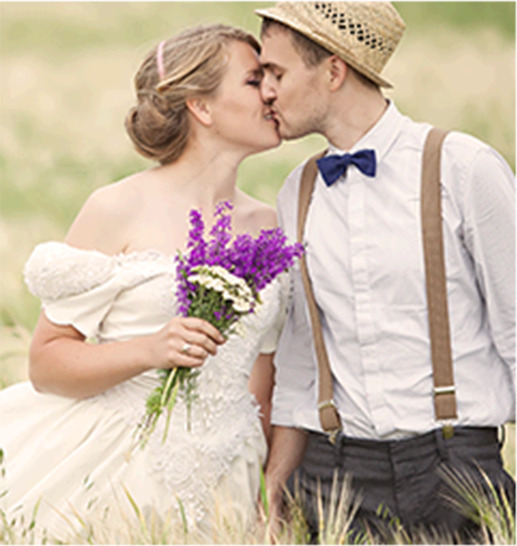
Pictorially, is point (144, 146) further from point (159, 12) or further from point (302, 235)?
point (159, 12)

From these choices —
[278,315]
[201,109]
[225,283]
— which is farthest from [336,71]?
[225,283]

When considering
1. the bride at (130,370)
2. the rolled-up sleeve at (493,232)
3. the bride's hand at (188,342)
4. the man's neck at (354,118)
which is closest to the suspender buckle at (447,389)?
the rolled-up sleeve at (493,232)

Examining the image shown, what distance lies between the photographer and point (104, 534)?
8.79ft

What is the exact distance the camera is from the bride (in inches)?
114

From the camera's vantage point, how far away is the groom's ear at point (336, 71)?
3.06 metres

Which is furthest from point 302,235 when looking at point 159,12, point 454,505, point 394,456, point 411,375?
point 159,12

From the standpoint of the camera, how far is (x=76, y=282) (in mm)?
2939

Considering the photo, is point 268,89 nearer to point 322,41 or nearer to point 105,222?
point 322,41

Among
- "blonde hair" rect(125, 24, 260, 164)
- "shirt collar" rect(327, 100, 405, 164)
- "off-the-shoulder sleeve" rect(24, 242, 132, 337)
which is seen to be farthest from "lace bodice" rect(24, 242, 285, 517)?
"shirt collar" rect(327, 100, 405, 164)

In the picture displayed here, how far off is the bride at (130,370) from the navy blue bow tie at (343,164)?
35 cm

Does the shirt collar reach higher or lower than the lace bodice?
higher

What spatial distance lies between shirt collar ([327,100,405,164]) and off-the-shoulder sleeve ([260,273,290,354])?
1.79ft

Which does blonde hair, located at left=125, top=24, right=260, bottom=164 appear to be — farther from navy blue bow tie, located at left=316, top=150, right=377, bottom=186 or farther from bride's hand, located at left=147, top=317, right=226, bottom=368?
bride's hand, located at left=147, top=317, right=226, bottom=368

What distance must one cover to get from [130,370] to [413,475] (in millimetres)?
1017
